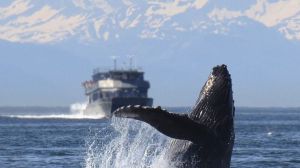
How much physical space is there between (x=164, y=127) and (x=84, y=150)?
29.2m

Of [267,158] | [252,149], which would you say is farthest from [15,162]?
[252,149]

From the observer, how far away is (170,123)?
18266 mm

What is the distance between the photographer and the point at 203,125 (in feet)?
61.0

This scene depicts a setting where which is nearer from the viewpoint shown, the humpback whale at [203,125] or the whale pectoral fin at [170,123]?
the whale pectoral fin at [170,123]

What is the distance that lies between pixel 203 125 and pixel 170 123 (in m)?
0.64

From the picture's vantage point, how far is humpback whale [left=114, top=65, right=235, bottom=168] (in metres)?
18.2

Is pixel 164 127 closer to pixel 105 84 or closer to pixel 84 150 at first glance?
pixel 84 150

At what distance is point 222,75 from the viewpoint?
19953mm

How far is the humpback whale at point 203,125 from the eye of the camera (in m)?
18.2

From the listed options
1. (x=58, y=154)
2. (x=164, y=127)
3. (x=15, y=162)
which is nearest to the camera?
(x=164, y=127)

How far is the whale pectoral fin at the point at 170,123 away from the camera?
18.1m

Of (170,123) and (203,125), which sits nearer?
(170,123)

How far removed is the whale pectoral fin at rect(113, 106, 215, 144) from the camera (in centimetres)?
1808

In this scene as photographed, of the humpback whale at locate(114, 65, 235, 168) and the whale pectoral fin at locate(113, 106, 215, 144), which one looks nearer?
the whale pectoral fin at locate(113, 106, 215, 144)
